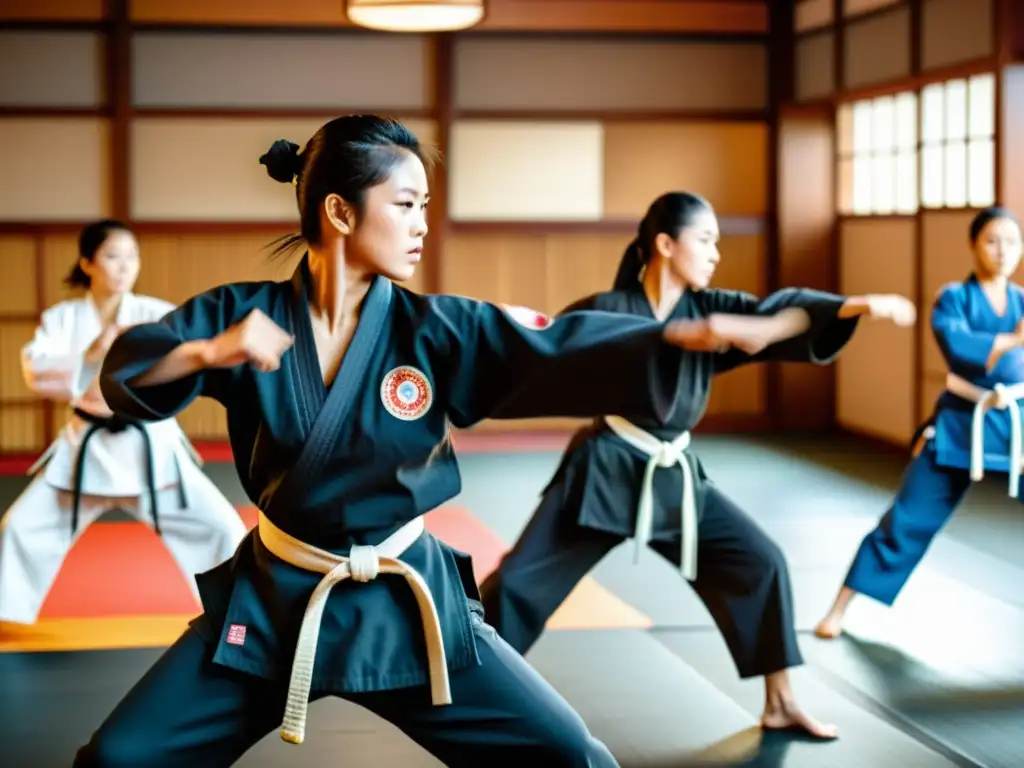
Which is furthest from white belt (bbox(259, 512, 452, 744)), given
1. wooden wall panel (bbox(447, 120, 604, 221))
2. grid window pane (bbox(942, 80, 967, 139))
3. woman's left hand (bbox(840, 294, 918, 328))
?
wooden wall panel (bbox(447, 120, 604, 221))

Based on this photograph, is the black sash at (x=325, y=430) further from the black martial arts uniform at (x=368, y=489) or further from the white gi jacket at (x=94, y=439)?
the white gi jacket at (x=94, y=439)

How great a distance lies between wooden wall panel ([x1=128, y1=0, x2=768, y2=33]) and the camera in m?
8.25

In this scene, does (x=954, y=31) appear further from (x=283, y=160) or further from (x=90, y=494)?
(x=283, y=160)

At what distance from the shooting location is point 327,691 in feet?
6.82

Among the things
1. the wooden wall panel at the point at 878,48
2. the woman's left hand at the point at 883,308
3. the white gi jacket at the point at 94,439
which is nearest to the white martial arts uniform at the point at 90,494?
the white gi jacket at the point at 94,439

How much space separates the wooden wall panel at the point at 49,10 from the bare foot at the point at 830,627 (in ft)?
18.6

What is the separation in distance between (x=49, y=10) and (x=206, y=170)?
1.16m

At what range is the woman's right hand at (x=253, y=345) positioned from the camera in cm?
183

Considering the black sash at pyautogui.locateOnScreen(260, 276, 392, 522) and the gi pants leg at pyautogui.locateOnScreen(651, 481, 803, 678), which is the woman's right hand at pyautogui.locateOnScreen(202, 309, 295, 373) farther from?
the gi pants leg at pyautogui.locateOnScreen(651, 481, 803, 678)

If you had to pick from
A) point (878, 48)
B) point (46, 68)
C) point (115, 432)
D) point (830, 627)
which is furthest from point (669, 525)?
point (46, 68)

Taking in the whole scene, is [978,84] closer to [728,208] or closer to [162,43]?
[728,208]

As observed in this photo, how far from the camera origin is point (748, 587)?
331cm

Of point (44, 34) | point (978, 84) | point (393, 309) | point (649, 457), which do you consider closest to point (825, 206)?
point (978, 84)

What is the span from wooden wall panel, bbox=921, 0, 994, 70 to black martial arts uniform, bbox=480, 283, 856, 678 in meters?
3.85
